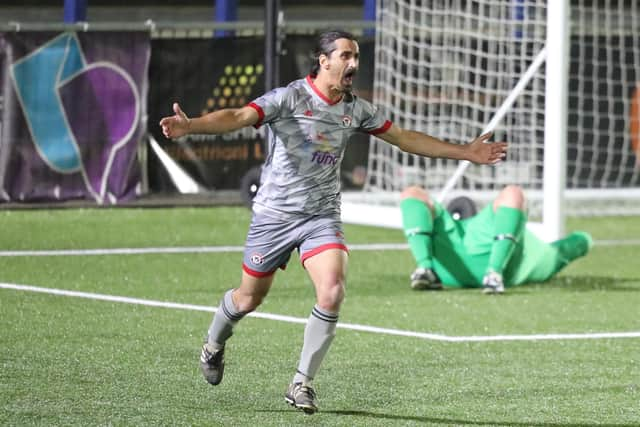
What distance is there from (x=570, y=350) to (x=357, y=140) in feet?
29.2

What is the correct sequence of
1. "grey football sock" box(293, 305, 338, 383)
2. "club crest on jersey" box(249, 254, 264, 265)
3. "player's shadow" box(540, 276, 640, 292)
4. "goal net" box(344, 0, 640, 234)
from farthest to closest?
"goal net" box(344, 0, 640, 234) → "player's shadow" box(540, 276, 640, 292) → "club crest on jersey" box(249, 254, 264, 265) → "grey football sock" box(293, 305, 338, 383)

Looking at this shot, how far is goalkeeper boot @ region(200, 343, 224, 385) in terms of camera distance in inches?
268

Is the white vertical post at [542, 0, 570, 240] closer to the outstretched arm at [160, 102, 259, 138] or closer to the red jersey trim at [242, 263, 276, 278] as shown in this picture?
the red jersey trim at [242, 263, 276, 278]

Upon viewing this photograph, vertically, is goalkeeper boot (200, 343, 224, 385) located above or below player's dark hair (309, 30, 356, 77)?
below

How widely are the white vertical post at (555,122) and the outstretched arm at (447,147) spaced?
530 centimetres

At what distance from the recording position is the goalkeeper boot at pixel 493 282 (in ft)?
33.6

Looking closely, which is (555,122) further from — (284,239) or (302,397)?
(302,397)

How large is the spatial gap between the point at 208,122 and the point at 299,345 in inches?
91.6

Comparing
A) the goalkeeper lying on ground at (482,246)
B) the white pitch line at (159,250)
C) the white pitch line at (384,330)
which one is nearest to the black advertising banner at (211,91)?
the white pitch line at (159,250)

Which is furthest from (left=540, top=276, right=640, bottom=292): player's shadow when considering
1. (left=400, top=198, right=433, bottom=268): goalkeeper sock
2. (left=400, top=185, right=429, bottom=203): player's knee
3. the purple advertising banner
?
the purple advertising banner

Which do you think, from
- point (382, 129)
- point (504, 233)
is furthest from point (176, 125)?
point (504, 233)

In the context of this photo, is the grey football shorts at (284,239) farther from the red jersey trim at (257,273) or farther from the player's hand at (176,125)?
the player's hand at (176,125)

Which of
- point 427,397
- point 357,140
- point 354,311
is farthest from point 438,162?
point 427,397

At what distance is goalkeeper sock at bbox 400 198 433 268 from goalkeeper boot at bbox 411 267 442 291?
49 millimetres
